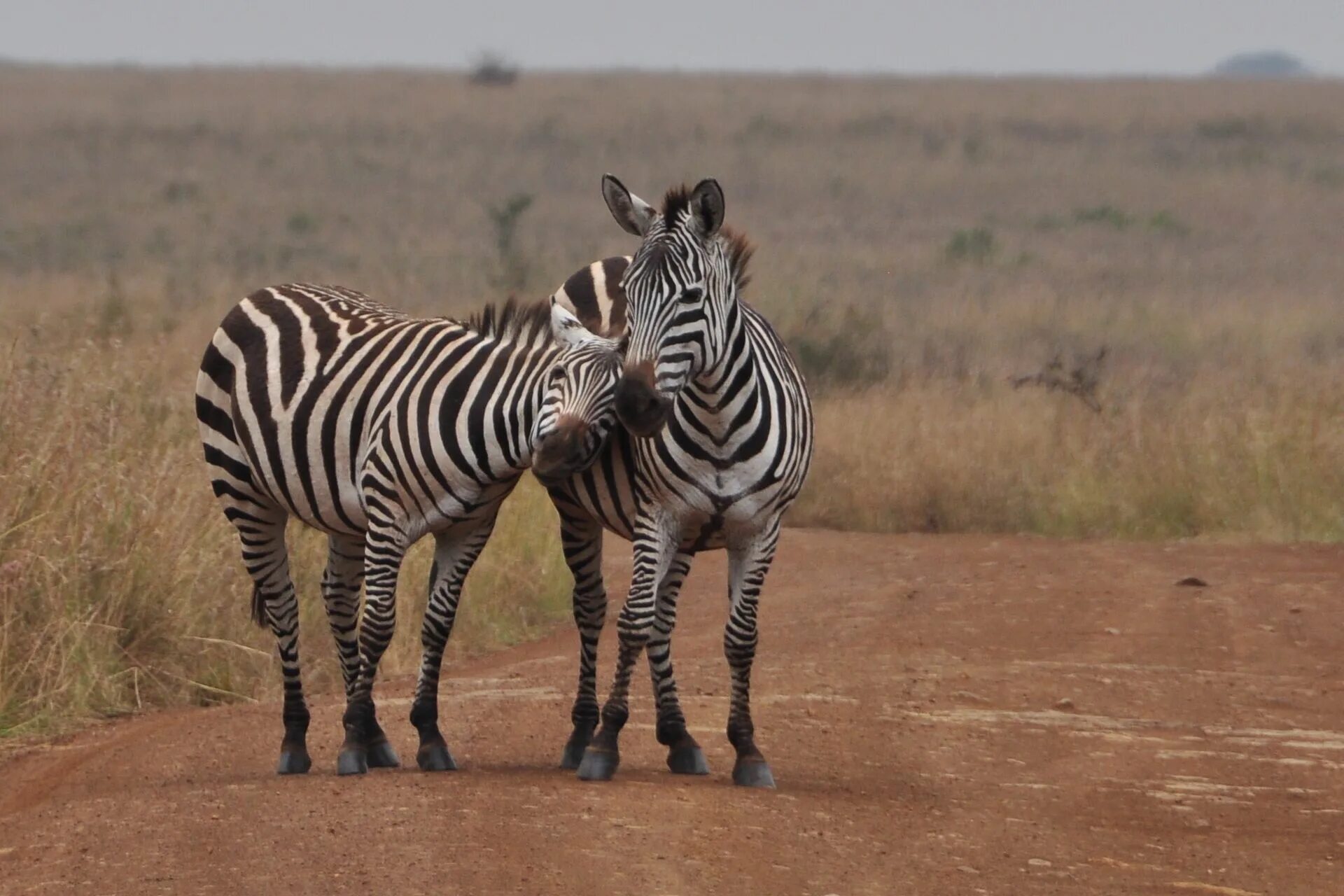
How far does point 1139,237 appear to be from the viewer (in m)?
35.2

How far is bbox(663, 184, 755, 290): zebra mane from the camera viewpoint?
671cm

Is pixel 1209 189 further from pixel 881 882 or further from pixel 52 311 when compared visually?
pixel 881 882

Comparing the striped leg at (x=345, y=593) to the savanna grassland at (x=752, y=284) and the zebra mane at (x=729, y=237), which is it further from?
the zebra mane at (x=729, y=237)

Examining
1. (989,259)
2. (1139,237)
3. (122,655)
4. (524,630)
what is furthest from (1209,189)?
(122,655)

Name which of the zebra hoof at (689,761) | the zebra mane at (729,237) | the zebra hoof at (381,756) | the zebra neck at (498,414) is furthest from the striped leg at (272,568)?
the zebra mane at (729,237)

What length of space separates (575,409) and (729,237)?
0.86 m

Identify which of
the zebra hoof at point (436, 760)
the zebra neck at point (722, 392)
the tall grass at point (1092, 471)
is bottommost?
the zebra hoof at point (436, 760)

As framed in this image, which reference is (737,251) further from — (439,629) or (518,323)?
(439,629)

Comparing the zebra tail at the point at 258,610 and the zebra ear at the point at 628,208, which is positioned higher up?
the zebra ear at the point at 628,208

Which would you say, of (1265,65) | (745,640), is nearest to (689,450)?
(745,640)

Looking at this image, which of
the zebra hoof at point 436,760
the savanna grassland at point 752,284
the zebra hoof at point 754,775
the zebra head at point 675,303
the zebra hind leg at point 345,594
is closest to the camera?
the zebra head at point 675,303

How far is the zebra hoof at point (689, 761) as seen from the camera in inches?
280

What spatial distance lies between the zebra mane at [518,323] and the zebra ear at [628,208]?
1.56ft

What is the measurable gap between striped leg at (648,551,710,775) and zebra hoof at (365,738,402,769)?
975 mm
